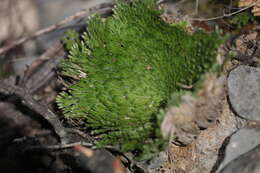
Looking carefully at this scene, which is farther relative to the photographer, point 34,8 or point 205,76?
Result: point 34,8

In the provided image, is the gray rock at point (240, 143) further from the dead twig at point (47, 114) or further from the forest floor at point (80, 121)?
the dead twig at point (47, 114)

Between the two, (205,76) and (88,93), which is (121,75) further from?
(205,76)

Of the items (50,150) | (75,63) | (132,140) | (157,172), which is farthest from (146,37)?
(50,150)

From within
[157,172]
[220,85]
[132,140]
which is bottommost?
[157,172]

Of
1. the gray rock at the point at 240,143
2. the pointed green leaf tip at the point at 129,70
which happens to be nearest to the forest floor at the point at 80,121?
the gray rock at the point at 240,143

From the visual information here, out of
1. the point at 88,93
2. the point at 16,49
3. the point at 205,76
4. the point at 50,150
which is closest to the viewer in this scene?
the point at 205,76

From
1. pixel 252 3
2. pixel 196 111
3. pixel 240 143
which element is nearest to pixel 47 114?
pixel 196 111
